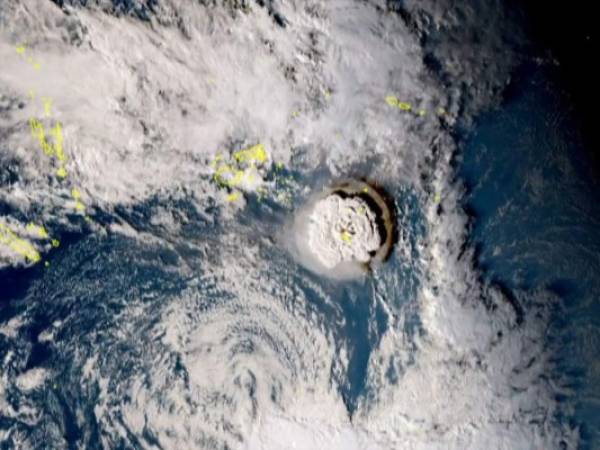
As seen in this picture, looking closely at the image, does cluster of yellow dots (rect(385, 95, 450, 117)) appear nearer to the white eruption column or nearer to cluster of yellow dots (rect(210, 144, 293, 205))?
the white eruption column

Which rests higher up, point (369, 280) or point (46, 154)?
point (369, 280)

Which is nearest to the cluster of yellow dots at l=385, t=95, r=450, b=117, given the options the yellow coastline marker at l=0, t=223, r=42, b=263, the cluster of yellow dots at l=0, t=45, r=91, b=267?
the cluster of yellow dots at l=0, t=45, r=91, b=267

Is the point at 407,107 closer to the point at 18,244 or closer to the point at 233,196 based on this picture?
the point at 233,196

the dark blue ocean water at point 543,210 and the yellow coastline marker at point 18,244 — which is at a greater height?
the dark blue ocean water at point 543,210

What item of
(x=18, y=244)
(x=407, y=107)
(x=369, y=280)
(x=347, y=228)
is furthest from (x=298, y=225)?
(x=18, y=244)

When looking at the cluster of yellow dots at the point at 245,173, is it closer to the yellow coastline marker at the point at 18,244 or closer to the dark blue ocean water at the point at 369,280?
the dark blue ocean water at the point at 369,280

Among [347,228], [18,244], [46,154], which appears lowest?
[18,244]

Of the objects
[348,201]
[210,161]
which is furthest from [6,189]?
[348,201]

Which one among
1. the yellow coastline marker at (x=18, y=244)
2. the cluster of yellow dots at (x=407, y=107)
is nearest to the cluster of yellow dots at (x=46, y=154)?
the yellow coastline marker at (x=18, y=244)

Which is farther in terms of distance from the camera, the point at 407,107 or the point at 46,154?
the point at 46,154
